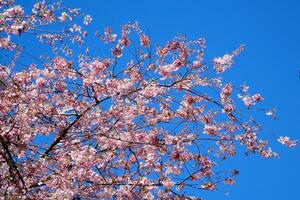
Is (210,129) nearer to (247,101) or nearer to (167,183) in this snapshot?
(247,101)

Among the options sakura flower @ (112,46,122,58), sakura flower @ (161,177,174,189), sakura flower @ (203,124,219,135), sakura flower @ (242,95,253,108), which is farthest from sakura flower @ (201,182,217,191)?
sakura flower @ (112,46,122,58)

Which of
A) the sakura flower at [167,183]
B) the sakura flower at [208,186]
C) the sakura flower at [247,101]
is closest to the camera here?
the sakura flower at [167,183]

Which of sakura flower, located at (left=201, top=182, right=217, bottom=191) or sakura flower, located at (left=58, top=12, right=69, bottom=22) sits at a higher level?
sakura flower, located at (left=58, top=12, right=69, bottom=22)

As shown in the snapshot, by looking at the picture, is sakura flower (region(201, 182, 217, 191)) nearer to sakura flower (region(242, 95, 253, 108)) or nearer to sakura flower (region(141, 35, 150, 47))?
sakura flower (region(242, 95, 253, 108))

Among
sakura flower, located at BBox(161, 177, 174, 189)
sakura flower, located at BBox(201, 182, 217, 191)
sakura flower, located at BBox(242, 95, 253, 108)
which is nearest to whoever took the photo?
sakura flower, located at BBox(161, 177, 174, 189)

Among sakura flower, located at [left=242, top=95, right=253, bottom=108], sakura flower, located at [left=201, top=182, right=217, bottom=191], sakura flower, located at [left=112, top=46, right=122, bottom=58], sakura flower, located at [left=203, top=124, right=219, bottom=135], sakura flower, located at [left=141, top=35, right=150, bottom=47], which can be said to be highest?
sakura flower, located at [left=141, top=35, right=150, bottom=47]

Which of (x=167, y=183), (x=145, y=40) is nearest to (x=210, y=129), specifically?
(x=167, y=183)

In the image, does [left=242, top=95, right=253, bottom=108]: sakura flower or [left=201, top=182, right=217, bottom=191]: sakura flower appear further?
[left=201, top=182, right=217, bottom=191]: sakura flower

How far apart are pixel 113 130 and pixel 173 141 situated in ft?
4.31

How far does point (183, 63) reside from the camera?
11.2 meters

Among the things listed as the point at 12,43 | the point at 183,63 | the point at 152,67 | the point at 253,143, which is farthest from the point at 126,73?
the point at 253,143

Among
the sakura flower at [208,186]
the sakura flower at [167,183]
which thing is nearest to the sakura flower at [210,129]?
the sakura flower at [208,186]

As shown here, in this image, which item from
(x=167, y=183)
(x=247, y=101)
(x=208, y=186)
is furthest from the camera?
(x=208, y=186)

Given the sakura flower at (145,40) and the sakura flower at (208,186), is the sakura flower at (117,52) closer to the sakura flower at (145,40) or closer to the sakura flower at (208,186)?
the sakura flower at (145,40)
